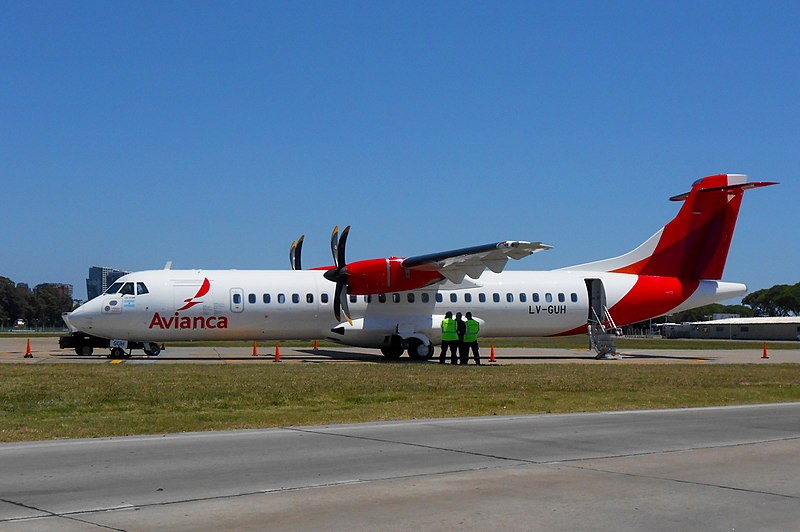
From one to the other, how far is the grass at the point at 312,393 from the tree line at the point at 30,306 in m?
129

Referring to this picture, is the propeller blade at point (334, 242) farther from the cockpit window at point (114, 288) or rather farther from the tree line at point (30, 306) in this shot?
the tree line at point (30, 306)

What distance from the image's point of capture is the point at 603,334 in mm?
33812

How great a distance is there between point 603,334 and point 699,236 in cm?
607

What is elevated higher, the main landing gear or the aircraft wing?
the aircraft wing

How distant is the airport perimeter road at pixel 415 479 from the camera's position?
695 centimetres

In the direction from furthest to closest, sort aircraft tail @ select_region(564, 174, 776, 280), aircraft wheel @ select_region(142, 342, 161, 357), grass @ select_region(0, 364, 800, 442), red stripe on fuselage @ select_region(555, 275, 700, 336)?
aircraft tail @ select_region(564, 174, 776, 280), red stripe on fuselage @ select_region(555, 275, 700, 336), aircraft wheel @ select_region(142, 342, 161, 357), grass @ select_region(0, 364, 800, 442)

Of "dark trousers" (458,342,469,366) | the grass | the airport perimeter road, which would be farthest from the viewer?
"dark trousers" (458,342,469,366)

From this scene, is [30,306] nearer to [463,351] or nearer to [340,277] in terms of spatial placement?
[340,277]

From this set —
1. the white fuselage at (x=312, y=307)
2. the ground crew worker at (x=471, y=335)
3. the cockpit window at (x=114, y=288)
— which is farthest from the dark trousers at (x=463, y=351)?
the cockpit window at (x=114, y=288)

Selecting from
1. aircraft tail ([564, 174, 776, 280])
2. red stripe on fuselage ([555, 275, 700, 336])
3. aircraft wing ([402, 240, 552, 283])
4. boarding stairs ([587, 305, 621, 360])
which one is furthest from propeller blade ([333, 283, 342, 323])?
aircraft tail ([564, 174, 776, 280])

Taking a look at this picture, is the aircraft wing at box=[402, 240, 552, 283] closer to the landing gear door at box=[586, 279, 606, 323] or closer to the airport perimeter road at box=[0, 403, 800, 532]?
the landing gear door at box=[586, 279, 606, 323]

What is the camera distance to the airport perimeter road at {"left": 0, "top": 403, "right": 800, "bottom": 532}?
695cm

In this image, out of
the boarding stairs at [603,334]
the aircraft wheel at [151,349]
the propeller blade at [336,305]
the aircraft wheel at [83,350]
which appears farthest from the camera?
the boarding stairs at [603,334]

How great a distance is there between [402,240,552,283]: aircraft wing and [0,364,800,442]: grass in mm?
4442
